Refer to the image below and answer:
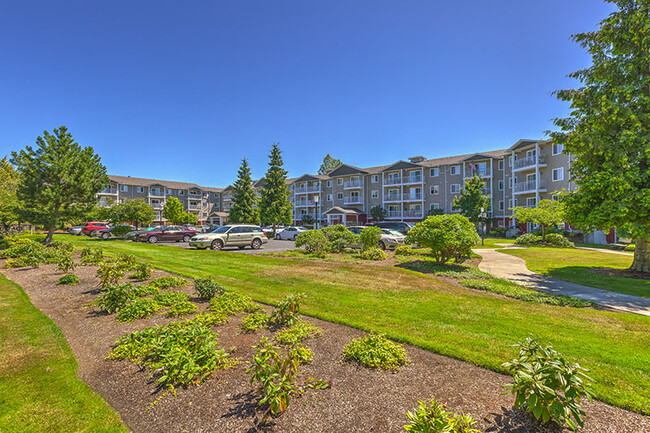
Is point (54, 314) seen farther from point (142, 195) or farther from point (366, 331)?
point (142, 195)

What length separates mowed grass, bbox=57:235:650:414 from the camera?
3795 mm

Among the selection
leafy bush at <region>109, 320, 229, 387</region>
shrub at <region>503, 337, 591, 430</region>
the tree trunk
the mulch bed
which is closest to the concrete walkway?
the tree trunk

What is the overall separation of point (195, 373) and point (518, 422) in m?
3.28

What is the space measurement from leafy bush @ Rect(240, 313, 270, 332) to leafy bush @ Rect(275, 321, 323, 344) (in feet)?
1.65

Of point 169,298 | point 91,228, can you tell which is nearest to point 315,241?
point 169,298

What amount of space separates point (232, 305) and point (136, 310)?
67.8 inches

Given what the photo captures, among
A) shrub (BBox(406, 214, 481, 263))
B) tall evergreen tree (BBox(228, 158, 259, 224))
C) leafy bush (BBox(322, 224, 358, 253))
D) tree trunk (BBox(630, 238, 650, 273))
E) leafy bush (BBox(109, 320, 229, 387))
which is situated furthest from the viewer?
tall evergreen tree (BBox(228, 158, 259, 224))

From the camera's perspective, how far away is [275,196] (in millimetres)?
40531

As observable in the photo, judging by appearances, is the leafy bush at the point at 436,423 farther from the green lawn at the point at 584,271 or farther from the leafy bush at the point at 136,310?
the green lawn at the point at 584,271

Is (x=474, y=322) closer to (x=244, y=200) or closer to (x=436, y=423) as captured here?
(x=436, y=423)

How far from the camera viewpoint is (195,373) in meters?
3.26

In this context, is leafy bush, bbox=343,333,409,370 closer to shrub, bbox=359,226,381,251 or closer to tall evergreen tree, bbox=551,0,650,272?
tall evergreen tree, bbox=551,0,650,272

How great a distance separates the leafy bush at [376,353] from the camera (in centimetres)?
368

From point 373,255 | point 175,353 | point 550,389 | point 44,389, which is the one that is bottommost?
point 373,255
